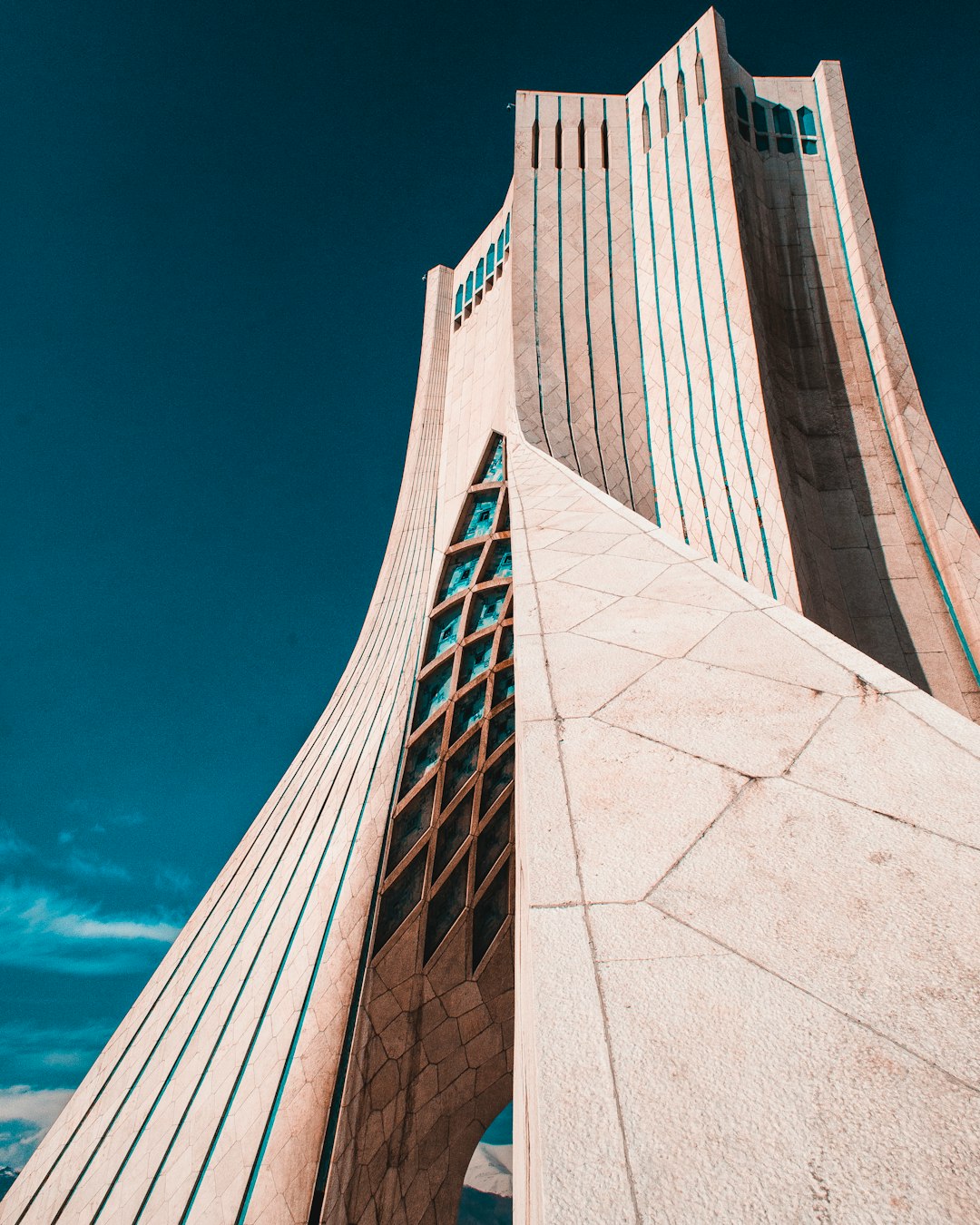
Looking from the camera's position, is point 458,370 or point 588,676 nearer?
point 588,676

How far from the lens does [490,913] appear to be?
6.20m

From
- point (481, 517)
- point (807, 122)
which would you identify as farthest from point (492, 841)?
point (807, 122)

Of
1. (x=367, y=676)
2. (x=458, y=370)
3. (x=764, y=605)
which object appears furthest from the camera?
(x=458, y=370)

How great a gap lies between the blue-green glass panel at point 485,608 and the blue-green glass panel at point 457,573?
0.37m

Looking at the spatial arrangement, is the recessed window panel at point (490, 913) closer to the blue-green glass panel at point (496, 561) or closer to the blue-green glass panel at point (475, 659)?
the blue-green glass panel at point (475, 659)

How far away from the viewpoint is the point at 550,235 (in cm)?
852

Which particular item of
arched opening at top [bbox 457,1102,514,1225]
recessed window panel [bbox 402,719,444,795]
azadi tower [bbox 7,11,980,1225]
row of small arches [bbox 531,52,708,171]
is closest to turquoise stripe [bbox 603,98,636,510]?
azadi tower [bbox 7,11,980,1225]

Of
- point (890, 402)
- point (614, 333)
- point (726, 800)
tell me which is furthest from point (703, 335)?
point (726, 800)

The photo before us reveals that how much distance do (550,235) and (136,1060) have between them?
1008cm

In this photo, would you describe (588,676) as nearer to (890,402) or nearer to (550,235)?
(890,402)

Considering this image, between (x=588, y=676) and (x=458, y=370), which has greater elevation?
(x=458, y=370)

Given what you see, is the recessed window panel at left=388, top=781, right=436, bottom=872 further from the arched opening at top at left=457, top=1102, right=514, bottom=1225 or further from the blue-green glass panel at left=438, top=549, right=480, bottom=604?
the arched opening at top at left=457, top=1102, right=514, bottom=1225

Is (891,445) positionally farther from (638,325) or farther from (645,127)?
(645,127)

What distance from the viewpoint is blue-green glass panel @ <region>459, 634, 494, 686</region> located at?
19.9 ft
